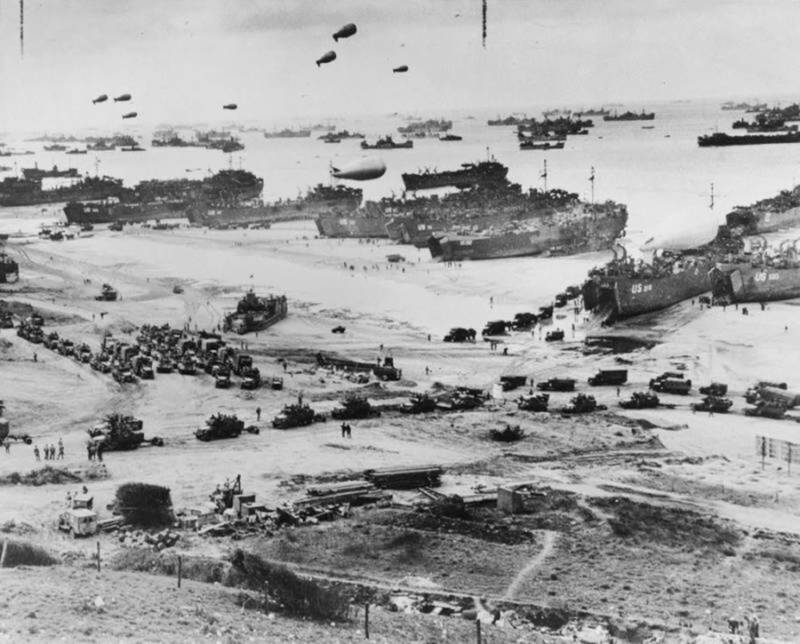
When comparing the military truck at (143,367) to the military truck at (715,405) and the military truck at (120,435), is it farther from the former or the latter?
the military truck at (715,405)

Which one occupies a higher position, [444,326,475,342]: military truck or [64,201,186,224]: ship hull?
[64,201,186,224]: ship hull

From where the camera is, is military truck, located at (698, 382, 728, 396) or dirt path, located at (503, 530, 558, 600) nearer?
dirt path, located at (503, 530, 558, 600)

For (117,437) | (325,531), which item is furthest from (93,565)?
(117,437)

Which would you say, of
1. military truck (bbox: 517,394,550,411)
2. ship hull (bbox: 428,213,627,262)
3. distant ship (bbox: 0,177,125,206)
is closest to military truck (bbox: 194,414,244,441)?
military truck (bbox: 517,394,550,411)

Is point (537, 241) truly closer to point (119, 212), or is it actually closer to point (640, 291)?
point (640, 291)

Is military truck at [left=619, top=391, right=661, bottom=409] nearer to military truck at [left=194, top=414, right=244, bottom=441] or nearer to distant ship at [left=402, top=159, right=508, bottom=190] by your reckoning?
military truck at [left=194, top=414, right=244, bottom=441]

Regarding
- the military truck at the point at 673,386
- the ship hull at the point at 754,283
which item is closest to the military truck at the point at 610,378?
the military truck at the point at 673,386

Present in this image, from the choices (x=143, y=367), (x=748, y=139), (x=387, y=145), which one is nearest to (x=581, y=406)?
(x=143, y=367)
